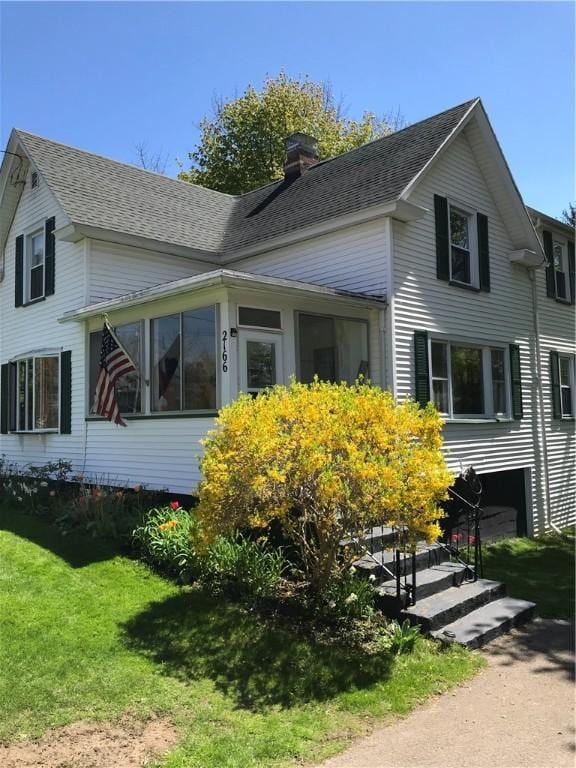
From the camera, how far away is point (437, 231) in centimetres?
1156

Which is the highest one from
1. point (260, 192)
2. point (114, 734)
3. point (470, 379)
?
point (260, 192)

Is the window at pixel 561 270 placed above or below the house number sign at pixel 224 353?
above

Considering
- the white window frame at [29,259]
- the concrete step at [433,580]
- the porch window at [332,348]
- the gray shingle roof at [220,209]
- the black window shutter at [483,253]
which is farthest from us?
the white window frame at [29,259]

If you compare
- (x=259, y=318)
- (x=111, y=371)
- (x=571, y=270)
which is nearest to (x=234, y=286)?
(x=259, y=318)

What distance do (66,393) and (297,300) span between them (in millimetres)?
5595

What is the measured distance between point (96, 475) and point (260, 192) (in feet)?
30.4

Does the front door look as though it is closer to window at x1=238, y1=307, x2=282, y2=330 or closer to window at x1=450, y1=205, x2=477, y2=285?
window at x1=238, y1=307, x2=282, y2=330

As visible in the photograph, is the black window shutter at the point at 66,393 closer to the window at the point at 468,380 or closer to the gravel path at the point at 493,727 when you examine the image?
the window at the point at 468,380

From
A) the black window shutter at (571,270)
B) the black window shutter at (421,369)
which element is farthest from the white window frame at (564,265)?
the black window shutter at (421,369)

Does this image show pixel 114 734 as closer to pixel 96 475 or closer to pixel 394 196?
pixel 96 475

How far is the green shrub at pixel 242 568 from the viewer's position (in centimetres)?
656

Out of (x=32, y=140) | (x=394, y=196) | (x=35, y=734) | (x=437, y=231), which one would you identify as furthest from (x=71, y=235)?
(x=35, y=734)

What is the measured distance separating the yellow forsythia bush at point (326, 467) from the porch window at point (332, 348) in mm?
4142

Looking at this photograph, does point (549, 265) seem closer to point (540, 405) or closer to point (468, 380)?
point (540, 405)
